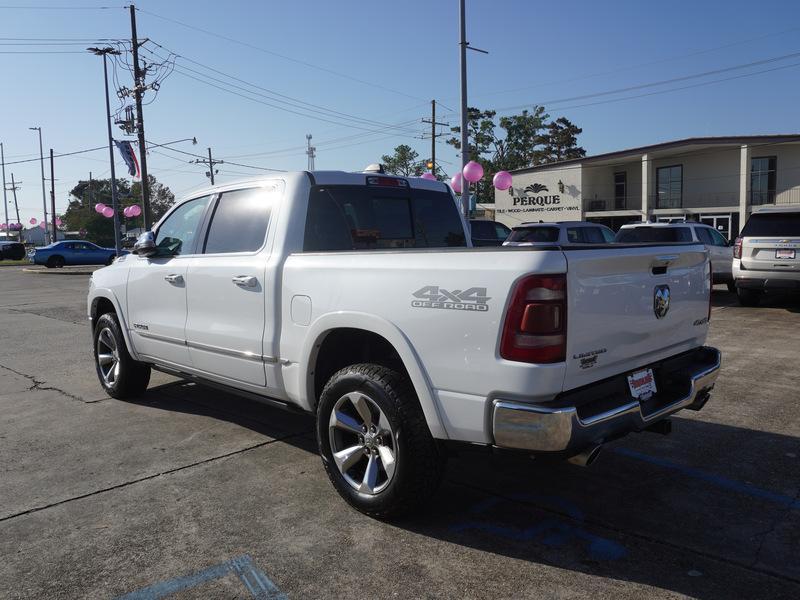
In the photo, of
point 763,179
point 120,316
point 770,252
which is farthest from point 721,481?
point 763,179

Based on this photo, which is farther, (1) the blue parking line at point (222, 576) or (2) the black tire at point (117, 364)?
(2) the black tire at point (117, 364)

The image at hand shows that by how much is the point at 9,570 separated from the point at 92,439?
1.99m

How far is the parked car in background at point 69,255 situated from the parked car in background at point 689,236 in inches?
1122

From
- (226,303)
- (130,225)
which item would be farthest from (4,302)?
(130,225)

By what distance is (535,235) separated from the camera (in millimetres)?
14414

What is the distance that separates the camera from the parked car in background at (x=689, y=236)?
1341cm

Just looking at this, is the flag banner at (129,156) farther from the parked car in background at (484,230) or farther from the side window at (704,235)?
the side window at (704,235)

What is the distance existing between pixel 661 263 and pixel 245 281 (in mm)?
2500

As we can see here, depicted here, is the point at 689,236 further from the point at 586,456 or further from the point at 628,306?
the point at 586,456

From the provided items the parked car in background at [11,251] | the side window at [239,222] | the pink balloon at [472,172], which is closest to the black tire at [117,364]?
the side window at [239,222]

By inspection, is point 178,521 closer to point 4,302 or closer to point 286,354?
point 286,354

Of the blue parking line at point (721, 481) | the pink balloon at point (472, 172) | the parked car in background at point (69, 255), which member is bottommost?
the blue parking line at point (721, 481)

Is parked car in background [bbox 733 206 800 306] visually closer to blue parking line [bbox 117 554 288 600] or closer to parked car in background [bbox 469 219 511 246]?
parked car in background [bbox 469 219 511 246]

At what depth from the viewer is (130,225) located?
266 feet
